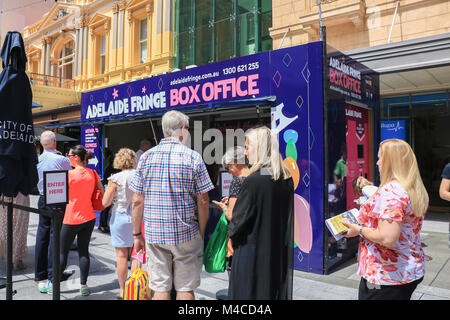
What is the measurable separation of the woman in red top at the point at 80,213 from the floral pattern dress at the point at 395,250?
126 inches

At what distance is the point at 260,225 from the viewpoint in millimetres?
2494

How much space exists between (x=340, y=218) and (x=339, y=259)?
304 centimetres

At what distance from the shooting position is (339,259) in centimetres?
520

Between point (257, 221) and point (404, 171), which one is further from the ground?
point (404, 171)

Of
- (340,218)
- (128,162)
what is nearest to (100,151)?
(128,162)

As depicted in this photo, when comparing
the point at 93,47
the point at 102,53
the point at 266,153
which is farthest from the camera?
the point at 102,53

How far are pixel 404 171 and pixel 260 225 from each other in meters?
1.02

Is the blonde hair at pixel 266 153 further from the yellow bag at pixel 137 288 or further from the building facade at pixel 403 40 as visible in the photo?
the building facade at pixel 403 40

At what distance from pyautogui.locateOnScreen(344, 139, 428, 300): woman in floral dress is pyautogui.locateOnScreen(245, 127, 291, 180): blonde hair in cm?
66

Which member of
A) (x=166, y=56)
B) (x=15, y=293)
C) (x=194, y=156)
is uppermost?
(x=166, y=56)

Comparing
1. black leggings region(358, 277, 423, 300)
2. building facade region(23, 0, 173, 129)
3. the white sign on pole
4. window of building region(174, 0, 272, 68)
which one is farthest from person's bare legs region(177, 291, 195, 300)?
building facade region(23, 0, 173, 129)

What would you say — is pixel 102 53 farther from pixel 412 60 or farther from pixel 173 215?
pixel 173 215

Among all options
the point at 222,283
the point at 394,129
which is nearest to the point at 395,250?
the point at 222,283

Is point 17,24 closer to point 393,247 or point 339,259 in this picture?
point 339,259
